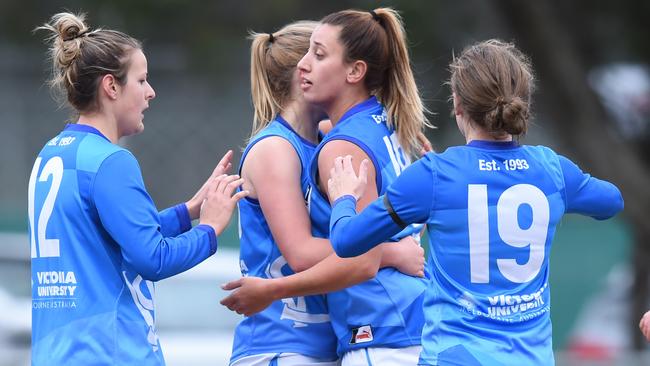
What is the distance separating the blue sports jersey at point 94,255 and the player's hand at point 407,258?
0.71 metres

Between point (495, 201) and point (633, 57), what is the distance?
10.4m

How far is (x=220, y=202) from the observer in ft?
12.9

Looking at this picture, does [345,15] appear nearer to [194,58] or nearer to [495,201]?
[495,201]

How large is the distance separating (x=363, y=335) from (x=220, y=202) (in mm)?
652

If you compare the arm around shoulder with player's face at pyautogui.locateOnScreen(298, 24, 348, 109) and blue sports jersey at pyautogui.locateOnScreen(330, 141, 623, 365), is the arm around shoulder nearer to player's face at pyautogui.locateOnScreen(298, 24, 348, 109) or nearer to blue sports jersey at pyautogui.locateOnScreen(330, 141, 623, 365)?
blue sports jersey at pyautogui.locateOnScreen(330, 141, 623, 365)

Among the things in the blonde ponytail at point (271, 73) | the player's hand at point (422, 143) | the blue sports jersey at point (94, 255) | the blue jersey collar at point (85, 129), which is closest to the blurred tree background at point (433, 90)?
the player's hand at point (422, 143)

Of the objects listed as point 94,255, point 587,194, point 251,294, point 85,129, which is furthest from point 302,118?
point 587,194

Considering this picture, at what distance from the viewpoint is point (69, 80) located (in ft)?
12.5

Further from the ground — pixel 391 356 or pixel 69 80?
pixel 69 80

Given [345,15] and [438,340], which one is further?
[345,15]

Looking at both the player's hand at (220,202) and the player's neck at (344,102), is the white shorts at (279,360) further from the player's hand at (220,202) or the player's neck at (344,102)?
the player's neck at (344,102)

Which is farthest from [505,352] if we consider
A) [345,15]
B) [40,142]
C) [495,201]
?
[40,142]

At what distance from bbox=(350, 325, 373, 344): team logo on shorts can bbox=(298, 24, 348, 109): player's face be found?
0.80m

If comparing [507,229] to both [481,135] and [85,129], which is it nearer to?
[481,135]
